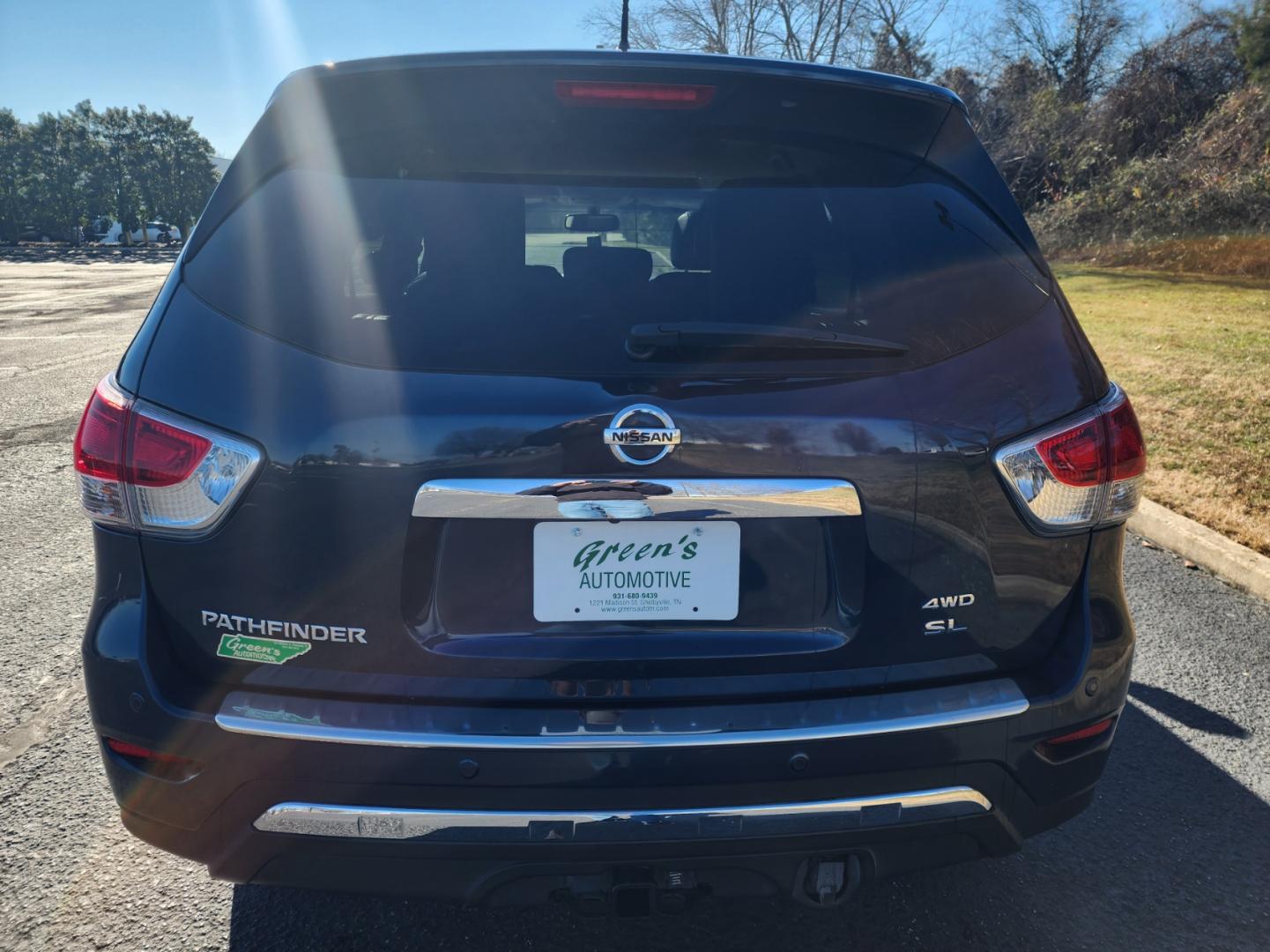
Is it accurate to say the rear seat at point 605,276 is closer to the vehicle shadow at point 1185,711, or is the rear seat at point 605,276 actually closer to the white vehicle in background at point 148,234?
the vehicle shadow at point 1185,711

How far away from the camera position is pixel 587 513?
5.52ft

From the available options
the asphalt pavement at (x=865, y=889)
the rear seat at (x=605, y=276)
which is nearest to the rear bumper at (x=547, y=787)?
the asphalt pavement at (x=865, y=889)

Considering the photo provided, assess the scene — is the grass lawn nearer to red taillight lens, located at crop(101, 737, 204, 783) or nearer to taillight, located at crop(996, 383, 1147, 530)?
taillight, located at crop(996, 383, 1147, 530)

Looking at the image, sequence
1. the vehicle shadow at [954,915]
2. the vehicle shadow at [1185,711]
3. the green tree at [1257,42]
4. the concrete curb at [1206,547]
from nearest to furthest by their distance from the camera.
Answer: the vehicle shadow at [954,915] < the vehicle shadow at [1185,711] < the concrete curb at [1206,547] < the green tree at [1257,42]

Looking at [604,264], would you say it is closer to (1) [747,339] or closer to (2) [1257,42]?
(1) [747,339]

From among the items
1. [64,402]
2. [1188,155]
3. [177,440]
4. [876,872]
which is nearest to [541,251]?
[177,440]

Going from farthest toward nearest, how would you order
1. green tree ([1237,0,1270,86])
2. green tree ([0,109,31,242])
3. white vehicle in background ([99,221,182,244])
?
white vehicle in background ([99,221,182,244]) → green tree ([0,109,31,242]) → green tree ([1237,0,1270,86])

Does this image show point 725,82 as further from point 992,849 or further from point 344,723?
point 992,849

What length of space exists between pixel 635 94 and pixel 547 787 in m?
1.29

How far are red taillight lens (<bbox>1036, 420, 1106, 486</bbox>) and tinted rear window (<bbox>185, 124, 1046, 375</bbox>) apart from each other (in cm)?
24

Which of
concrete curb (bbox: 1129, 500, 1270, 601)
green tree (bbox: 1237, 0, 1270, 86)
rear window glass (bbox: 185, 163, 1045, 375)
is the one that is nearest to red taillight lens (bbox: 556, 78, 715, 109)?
rear window glass (bbox: 185, 163, 1045, 375)

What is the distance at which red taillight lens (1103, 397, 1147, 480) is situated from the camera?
1.90 metres

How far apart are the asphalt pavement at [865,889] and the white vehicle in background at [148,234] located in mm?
73478

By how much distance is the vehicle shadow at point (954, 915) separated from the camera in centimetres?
229
